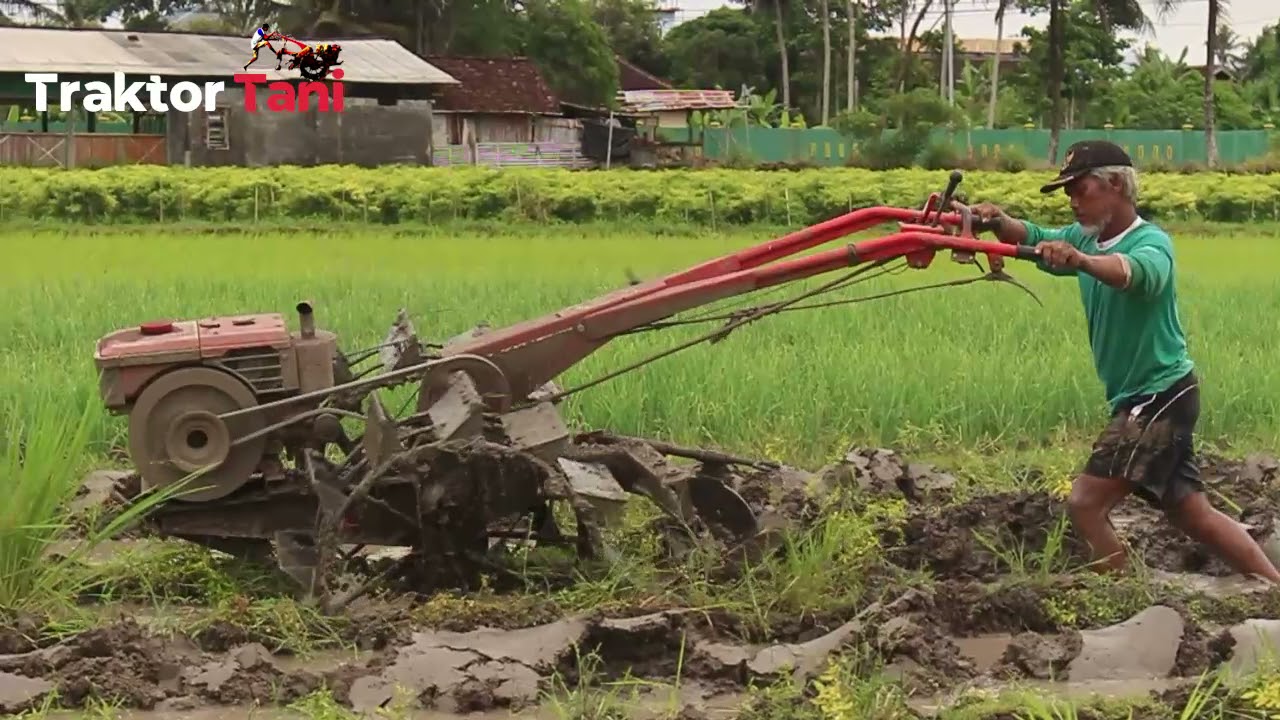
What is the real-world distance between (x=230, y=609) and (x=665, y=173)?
17.0 meters

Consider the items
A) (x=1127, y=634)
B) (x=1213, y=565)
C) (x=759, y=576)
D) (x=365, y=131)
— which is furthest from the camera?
(x=365, y=131)

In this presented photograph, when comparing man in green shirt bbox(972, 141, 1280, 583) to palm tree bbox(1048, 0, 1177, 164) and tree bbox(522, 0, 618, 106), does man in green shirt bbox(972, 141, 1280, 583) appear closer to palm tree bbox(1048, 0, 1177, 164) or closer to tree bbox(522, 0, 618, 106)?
palm tree bbox(1048, 0, 1177, 164)

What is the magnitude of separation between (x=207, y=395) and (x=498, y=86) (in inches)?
1069

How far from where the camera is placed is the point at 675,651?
391 cm

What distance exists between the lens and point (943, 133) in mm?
30953

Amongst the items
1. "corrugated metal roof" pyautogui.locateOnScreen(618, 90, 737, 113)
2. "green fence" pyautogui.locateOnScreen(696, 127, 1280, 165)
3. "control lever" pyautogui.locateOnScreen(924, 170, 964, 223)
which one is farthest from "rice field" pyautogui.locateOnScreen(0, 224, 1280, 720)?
"corrugated metal roof" pyautogui.locateOnScreen(618, 90, 737, 113)

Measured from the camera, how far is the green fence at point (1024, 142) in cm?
3366

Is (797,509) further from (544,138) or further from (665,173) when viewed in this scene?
(544,138)

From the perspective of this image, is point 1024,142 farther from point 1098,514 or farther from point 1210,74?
point 1098,514

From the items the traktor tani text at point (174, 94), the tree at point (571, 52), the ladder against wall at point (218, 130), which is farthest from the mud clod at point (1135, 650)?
the tree at point (571, 52)

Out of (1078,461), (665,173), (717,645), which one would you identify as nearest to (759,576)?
(717,645)

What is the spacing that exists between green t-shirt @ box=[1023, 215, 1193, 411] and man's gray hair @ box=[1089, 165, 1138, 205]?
0.09 m

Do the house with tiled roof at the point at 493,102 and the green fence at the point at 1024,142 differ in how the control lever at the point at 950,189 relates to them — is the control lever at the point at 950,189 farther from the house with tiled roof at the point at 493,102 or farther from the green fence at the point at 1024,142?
the green fence at the point at 1024,142

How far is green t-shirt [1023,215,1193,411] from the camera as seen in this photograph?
428cm
